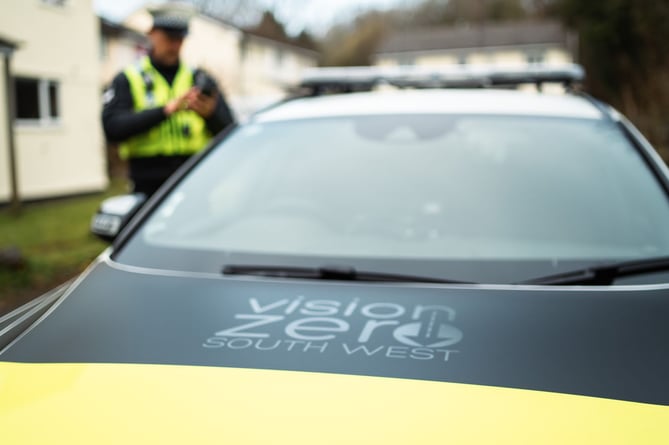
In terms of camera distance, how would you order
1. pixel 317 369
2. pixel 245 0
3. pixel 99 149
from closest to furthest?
pixel 317 369 < pixel 99 149 < pixel 245 0

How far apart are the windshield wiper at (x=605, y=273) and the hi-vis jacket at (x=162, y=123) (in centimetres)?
264

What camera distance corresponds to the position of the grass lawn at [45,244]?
718 centimetres

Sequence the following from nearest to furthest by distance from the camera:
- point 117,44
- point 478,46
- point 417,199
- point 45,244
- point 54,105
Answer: point 417,199, point 45,244, point 54,105, point 117,44, point 478,46

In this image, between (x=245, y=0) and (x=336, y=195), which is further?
(x=245, y=0)

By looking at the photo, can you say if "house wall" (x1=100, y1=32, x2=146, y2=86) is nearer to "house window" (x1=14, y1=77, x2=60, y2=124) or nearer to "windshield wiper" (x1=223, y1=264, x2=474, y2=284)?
"house window" (x1=14, y1=77, x2=60, y2=124)

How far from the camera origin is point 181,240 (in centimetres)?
225

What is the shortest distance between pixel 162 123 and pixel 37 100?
1441 centimetres

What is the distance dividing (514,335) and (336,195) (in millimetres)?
996

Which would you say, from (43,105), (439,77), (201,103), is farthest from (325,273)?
(43,105)

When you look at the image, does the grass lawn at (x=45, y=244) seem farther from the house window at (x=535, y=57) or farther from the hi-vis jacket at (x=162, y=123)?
the house window at (x=535, y=57)

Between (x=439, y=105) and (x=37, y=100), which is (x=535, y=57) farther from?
(x=439, y=105)

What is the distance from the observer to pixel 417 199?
2395mm

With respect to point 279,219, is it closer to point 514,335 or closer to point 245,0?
point 514,335

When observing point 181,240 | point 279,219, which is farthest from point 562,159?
point 181,240
